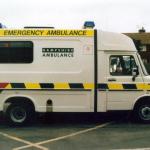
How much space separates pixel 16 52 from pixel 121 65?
289 cm

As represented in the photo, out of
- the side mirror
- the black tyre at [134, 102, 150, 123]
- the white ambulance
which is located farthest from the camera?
the black tyre at [134, 102, 150, 123]

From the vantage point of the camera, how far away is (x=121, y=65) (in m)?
14.7

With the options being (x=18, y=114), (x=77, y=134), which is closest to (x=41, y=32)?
(x=18, y=114)

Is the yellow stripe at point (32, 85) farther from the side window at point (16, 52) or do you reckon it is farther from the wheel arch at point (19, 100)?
the side window at point (16, 52)

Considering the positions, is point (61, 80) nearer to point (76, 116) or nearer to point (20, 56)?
point (20, 56)

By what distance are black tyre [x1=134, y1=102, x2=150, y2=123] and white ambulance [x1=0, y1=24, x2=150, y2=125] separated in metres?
0.25

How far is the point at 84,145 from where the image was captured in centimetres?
1160

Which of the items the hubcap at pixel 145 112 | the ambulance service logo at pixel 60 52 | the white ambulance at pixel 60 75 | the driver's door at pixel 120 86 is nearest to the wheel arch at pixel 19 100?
the white ambulance at pixel 60 75

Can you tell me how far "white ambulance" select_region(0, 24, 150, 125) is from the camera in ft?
47.0

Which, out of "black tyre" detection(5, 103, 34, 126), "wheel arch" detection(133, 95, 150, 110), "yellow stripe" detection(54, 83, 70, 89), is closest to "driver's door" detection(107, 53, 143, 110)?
"wheel arch" detection(133, 95, 150, 110)

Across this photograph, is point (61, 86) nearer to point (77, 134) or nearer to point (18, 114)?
point (18, 114)

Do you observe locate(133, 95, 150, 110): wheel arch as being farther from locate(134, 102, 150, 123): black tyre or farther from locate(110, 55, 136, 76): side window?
locate(110, 55, 136, 76): side window

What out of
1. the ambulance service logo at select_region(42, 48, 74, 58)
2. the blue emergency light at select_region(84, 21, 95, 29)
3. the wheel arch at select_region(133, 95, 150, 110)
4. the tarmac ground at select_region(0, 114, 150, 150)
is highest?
the blue emergency light at select_region(84, 21, 95, 29)

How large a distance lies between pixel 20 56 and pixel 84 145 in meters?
3.81
